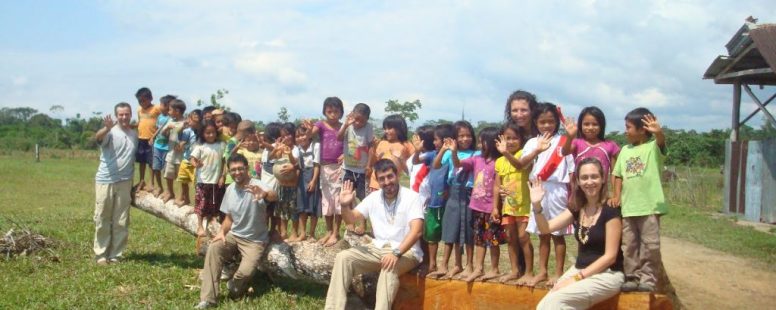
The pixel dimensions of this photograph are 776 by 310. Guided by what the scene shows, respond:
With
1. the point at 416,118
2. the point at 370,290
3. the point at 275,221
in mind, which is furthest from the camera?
the point at 416,118

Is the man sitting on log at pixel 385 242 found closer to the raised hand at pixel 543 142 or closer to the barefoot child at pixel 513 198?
the barefoot child at pixel 513 198

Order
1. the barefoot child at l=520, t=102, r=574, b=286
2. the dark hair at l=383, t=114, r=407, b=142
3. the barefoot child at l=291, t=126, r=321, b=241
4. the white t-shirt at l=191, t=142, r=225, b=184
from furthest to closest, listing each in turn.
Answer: the white t-shirt at l=191, t=142, r=225, b=184 < the barefoot child at l=291, t=126, r=321, b=241 < the dark hair at l=383, t=114, r=407, b=142 < the barefoot child at l=520, t=102, r=574, b=286

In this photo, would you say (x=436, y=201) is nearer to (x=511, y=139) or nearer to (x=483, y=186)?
(x=483, y=186)

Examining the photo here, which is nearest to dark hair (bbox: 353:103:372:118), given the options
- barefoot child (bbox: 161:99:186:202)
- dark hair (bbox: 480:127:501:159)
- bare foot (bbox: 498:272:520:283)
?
dark hair (bbox: 480:127:501:159)

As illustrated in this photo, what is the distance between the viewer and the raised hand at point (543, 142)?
522 centimetres

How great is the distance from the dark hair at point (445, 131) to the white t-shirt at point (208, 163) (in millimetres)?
2637

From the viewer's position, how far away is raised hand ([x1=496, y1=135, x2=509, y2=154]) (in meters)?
5.33

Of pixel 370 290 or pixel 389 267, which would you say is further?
pixel 370 290

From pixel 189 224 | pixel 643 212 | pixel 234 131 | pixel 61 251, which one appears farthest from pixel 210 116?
pixel 643 212

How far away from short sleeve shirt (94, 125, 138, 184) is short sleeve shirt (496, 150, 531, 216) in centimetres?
468

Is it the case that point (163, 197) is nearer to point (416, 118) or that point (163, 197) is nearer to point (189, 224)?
point (189, 224)

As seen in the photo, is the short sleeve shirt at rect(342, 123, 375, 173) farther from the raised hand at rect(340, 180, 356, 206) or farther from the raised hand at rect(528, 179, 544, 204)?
the raised hand at rect(528, 179, 544, 204)

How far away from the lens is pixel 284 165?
271 inches

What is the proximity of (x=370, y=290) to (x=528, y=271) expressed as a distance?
4.92 feet
